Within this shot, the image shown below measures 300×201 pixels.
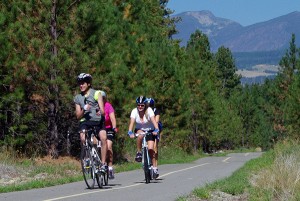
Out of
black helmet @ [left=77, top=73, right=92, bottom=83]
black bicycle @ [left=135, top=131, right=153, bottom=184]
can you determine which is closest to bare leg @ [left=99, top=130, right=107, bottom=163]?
black helmet @ [left=77, top=73, right=92, bottom=83]

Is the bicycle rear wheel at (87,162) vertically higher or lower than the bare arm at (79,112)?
lower

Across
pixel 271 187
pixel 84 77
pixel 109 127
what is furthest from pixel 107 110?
pixel 271 187

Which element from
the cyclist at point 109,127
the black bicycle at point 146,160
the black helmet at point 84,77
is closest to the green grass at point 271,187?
the black bicycle at point 146,160

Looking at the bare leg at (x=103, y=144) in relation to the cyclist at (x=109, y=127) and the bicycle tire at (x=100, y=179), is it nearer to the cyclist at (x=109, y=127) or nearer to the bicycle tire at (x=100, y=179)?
the bicycle tire at (x=100, y=179)

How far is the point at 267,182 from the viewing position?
12.8 meters

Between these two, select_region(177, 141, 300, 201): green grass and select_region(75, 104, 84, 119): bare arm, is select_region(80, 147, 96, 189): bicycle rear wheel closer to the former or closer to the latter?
select_region(75, 104, 84, 119): bare arm

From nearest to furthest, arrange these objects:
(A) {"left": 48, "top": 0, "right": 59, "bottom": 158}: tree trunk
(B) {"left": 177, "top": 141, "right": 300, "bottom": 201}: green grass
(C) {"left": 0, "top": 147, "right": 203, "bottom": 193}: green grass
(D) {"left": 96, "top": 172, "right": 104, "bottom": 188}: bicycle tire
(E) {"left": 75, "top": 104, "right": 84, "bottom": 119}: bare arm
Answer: (B) {"left": 177, "top": 141, "right": 300, "bottom": 201}: green grass, (E) {"left": 75, "top": 104, "right": 84, "bottom": 119}: bare arm, (D) {"left": 96, "top": 172, "right": 104, "bottom": 188}: bicycle tire, (C) {"left": 0, "top": 147, "right": 203, "bottom": 193}: green grass, (A) {"left": 48, "top": 0, "right": 59, "bottom": 158}: tree trunk

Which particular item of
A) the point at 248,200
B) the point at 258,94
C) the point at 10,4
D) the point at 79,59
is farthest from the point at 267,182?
the point at 258,94

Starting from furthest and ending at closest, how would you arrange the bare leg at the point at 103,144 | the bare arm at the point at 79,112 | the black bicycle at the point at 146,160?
1. the black bicycle at the point at 146,160
2. the bare leg at the point at 103,144
3. the bare arm at the point at 79,112

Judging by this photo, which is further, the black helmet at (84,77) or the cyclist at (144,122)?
the cyclist at (144,122)

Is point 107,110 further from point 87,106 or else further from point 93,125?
point 87,106

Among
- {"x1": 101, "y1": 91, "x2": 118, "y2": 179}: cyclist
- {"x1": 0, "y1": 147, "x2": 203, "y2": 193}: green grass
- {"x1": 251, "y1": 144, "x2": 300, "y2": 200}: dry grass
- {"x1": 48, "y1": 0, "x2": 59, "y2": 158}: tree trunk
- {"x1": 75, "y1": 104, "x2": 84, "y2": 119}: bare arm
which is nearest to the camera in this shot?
{"x1": 251, "y1": 144, "x2": 300, "y2": 200}: dry grass

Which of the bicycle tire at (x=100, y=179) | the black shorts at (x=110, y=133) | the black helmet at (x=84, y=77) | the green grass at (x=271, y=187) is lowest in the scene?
the green grass at (x=271, y=187)

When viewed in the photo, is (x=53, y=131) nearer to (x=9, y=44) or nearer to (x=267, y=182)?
(x=9, y=44)
